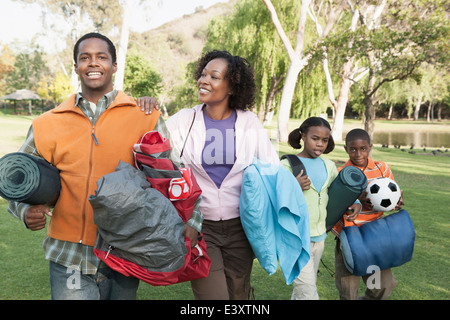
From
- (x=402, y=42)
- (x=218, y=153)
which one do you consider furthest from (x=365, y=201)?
(x=402, y=42)

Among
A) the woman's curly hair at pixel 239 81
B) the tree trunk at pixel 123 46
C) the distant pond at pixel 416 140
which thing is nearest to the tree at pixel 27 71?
the tree trunk at pixel 123 46

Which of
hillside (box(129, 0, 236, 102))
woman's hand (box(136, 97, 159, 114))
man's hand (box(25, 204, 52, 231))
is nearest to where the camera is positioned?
man's hand (box(25, 204, 52, 231))

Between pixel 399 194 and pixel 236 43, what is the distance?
21425mm

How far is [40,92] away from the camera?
171ft

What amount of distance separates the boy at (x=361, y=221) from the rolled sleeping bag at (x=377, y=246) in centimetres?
16

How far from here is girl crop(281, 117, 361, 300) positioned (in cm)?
329

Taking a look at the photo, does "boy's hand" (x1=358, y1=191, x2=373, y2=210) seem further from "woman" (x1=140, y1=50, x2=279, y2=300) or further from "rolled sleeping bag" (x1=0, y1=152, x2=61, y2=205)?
"rolled sleeping bag" (x1=0, y1=152, x2=61, y2=205)

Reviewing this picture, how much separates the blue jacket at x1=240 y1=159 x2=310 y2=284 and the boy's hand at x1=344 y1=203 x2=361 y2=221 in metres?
0.76

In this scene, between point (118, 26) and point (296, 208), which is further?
point (118, 26)

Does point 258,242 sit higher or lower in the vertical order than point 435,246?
higher

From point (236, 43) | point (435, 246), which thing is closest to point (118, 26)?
point (236, 43)

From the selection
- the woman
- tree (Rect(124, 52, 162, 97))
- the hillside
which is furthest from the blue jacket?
tree (Rect(124, 52, 162, 97))

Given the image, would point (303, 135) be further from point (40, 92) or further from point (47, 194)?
point (40, 92)

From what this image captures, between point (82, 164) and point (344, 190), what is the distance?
6.51 feet
